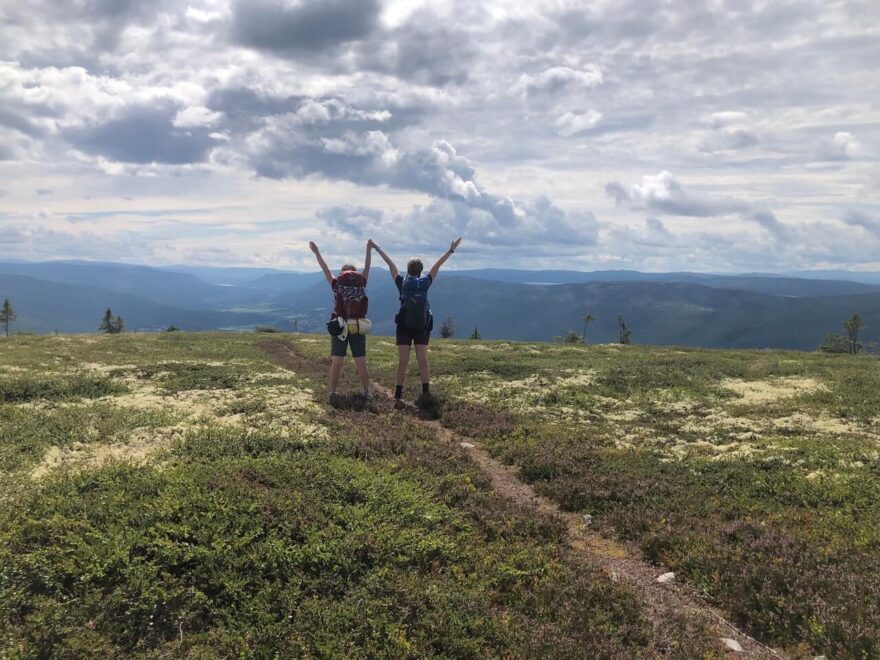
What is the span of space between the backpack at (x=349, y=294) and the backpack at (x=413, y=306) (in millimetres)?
1321

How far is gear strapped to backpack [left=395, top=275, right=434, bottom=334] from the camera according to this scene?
17.2 m

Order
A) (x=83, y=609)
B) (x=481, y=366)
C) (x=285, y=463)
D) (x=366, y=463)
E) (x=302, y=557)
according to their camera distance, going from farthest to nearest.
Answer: (x=481, y=366), (x=366, y=463), (x=285, y=463), (x=302, y=557), (x=83, y=609)

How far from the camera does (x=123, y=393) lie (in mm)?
18094

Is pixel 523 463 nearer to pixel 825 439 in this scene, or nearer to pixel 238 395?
pixel 825 439

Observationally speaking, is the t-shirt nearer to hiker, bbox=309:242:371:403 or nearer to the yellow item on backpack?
hiker, bbox=309:242:371:403

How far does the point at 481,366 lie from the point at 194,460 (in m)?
19.6

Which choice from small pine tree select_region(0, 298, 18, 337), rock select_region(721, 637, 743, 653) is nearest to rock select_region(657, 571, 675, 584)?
rock select_region(721, 637, 743, 653)

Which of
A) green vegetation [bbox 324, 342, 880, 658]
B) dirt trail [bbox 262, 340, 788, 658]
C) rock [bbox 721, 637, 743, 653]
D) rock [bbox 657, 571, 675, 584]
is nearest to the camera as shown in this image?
rock [bbox 721, 637, 743, 653]

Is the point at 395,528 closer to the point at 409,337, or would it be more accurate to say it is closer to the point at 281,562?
the point at 281,562

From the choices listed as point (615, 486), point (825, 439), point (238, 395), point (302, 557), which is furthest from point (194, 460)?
point (825, 439)

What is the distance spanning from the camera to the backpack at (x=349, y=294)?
671 inches

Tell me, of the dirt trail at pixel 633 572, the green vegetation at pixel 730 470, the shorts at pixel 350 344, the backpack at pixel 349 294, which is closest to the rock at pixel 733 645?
the dirt trail at pixel 633 572

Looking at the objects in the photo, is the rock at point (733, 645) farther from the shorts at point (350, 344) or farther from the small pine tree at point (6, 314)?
the small pine tree at point (6, 314)

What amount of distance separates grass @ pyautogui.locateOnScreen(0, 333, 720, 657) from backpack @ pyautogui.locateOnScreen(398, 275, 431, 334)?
6019 millimetres
